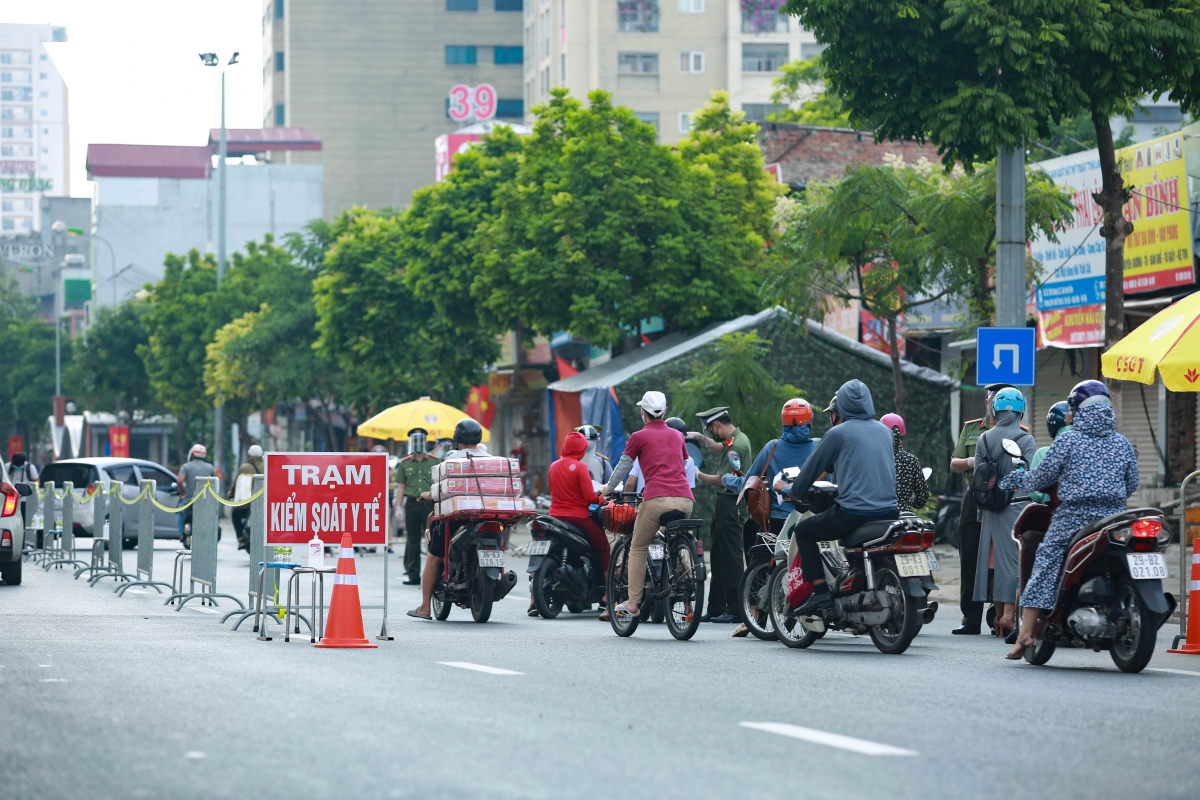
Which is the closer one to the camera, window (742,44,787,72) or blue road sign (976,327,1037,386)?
blue road sign (976,327,1037,386)

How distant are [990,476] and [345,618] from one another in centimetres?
462

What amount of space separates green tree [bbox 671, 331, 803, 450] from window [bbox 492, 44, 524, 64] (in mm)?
85571

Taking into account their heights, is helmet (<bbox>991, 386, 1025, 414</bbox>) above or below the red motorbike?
above

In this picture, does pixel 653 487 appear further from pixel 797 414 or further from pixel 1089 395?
pixel 1089 395

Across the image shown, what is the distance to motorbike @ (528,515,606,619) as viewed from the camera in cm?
1620

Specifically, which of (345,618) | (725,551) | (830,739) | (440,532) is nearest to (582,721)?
(830,739)

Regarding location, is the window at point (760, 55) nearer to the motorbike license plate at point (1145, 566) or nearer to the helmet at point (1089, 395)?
the helmet at point (1089, 395)

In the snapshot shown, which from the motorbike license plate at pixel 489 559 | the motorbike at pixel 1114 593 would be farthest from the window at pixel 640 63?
the motorbike at pixel 1114 593

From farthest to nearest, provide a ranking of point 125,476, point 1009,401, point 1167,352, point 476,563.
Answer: point 125,476
point 476,563
point 1167,352
point 1009,401

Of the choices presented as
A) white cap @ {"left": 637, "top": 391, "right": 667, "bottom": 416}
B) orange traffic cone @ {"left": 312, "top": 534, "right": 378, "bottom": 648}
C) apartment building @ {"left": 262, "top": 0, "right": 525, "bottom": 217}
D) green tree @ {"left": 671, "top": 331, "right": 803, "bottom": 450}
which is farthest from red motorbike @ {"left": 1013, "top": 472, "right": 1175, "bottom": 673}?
apartment building @ {"left": 262, "top": 0, "right": 525, "bottom": 217}

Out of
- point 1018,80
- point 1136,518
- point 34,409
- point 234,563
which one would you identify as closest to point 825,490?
point 1136,518

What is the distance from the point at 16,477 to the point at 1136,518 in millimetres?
24969

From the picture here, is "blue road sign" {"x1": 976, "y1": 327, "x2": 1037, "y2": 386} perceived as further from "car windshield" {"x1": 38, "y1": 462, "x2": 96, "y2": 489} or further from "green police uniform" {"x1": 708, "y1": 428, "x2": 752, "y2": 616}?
"car windshield" {"x1": 38, "y1": 462, "x2": 96, "y2": 489}

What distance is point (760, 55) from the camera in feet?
301
